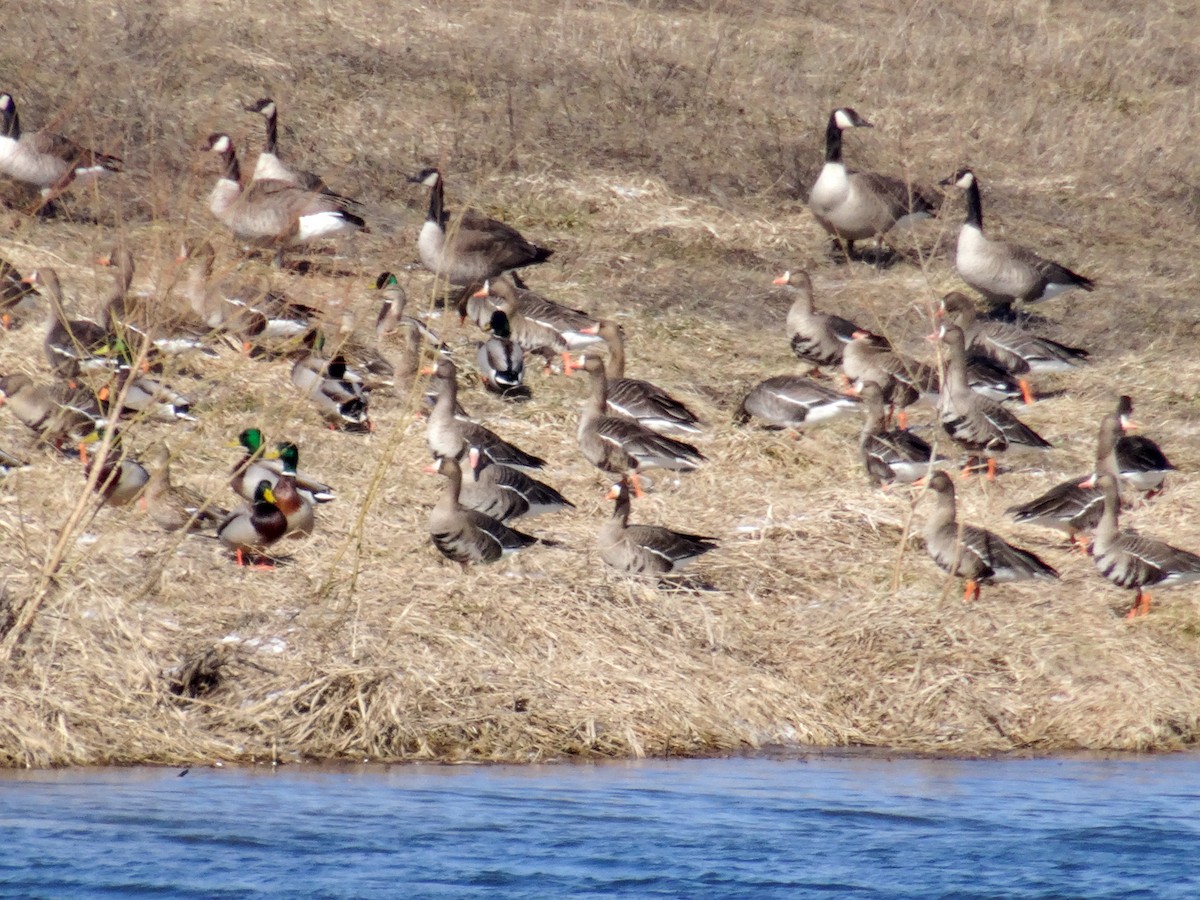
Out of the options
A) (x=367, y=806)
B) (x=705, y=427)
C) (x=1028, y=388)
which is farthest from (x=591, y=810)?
(x=1028, y=388)

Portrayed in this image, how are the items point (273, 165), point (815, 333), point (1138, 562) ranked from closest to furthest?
point (1138, 562) < point (815, 333) < point (273, 165)

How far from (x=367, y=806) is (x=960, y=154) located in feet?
59.7

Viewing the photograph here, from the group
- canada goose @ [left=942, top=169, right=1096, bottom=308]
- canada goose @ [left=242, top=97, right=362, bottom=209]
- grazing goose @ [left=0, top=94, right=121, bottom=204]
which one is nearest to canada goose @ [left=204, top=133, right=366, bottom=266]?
canada goose @ [left=242, top=97, right=362, bottom=209]

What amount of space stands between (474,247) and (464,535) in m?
7.99

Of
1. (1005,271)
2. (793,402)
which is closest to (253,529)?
(793,402)

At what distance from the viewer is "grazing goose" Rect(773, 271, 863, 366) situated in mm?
17141

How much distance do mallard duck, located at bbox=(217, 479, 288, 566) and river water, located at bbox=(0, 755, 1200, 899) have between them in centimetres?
251

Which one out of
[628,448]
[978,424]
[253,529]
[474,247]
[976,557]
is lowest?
[253,529]

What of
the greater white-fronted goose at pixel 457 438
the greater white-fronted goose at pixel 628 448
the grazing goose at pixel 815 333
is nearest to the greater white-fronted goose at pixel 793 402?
the greater white-fronted goose at pixel 628 448

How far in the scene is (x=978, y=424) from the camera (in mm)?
14906

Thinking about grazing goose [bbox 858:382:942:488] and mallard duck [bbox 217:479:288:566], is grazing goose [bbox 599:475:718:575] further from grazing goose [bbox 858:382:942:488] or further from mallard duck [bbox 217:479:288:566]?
grazing goose [bbox 858:382:942:488]

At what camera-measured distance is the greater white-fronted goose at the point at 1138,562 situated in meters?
11.8

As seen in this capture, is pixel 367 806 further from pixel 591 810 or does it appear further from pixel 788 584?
pixel 788 584

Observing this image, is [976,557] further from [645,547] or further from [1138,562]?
[645,547]
